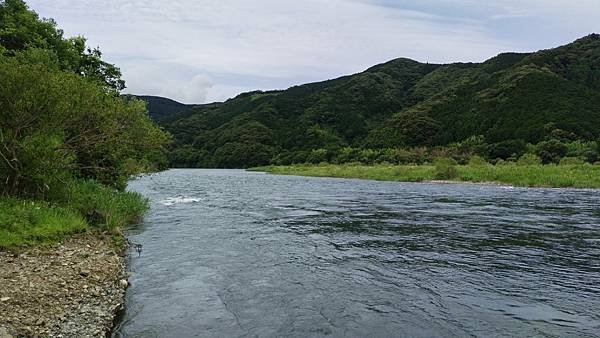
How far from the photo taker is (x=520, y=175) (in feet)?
211

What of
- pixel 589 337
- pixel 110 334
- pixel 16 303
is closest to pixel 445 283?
pixel 589 337

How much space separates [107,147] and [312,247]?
1024 centimetres

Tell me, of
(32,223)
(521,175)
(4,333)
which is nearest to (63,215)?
(32,223)

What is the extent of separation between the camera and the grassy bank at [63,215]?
14709 millimetres

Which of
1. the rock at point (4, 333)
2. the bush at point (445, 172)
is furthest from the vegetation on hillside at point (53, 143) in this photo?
the bush at point (445, 172)

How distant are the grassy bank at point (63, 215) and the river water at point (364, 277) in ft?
5.38

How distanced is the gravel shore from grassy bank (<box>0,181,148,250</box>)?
2.37 ft

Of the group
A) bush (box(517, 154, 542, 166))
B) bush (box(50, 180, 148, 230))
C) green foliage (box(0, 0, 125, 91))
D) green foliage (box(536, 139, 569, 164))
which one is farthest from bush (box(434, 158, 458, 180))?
bush (box(50, 180, 148, 230))

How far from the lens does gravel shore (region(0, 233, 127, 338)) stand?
959 centimetres

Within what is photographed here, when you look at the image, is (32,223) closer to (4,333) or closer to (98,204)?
(98,204)

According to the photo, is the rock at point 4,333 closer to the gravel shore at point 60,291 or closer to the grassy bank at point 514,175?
the gravel shore at point 60,291

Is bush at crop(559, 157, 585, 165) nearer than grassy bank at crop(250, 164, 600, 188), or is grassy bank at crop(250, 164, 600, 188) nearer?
grassy bank at crop(250, 164, 600, 188)

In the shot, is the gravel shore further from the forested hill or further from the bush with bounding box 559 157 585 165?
the forested hill

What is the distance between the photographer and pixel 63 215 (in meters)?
18.1
